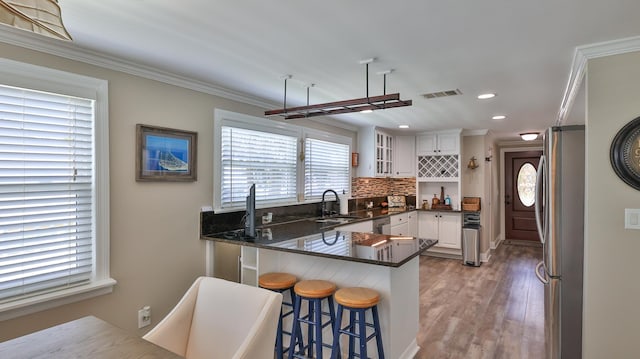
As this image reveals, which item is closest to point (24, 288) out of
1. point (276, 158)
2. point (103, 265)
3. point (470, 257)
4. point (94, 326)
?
point (103, 265)

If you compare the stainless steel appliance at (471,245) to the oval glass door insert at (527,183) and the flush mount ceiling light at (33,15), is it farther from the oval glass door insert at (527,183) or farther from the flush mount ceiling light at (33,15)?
the flush mount ceiling light at (33,15)

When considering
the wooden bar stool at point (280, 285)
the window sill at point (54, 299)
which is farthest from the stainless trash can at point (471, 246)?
the window sill at point (54, 299)

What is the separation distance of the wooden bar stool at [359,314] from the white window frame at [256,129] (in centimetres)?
158

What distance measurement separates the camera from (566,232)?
2309 millimetres

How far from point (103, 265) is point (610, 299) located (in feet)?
11.1

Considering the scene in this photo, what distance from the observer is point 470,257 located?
5.66 metres

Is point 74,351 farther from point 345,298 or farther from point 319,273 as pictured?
point 319,273

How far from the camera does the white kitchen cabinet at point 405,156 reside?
6.39 meters

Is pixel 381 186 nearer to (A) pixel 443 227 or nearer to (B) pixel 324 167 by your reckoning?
(A) pixel 443 227

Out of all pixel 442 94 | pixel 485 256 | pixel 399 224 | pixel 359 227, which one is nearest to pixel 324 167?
pixel 359 227

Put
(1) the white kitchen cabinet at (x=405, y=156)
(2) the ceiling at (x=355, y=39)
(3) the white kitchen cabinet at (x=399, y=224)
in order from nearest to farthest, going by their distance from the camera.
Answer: (2) the ceiling at (x=355, y=39), (3) the white kitchen cabinet at (x=399, y=224), (1) the white kitchen cabinet at (x=405, y=156)

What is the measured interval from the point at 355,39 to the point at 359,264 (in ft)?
5.12

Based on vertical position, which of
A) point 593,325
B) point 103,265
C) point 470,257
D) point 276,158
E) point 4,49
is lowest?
point 470,257

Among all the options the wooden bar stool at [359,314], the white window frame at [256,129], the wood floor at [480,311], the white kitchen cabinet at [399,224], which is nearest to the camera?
the wooden bar stool at [359,314]
